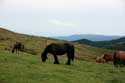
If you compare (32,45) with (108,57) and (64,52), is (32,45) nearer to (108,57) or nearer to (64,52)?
(108,57)

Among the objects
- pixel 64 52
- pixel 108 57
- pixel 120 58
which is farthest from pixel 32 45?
pixel 120 58

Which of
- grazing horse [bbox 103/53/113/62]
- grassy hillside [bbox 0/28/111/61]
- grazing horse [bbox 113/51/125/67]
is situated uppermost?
grazing horse [bbox 113/51/125/67]

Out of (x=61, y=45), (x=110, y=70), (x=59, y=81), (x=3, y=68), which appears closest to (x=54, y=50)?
(x=61, y=45)

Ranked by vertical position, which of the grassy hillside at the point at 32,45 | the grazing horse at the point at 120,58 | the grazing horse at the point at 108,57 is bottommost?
the grassy hillside at the point at 32,45

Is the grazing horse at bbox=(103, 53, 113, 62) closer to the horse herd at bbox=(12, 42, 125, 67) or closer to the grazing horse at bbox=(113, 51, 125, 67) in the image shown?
the grazing horse at bbox=(113, 51, 125, 67)

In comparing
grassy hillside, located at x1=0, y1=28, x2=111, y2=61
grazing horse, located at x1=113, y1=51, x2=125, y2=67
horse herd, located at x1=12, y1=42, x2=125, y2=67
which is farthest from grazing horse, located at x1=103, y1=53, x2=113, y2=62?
grassy hillside, located at x1=0, y1=28, x2=111, y2=61

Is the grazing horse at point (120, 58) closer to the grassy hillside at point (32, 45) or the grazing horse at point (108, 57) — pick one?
the grazing horse at point (108, 57)

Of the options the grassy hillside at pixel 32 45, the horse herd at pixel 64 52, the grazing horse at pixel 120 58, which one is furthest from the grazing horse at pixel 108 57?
the grassy hillside at pixel 32 45

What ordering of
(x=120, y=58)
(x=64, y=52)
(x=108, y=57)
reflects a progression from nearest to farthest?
1. (x=64, y=52)
2. (x=120, y=58)
3. (x=108, y=57)

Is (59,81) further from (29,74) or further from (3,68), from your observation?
(3,68)

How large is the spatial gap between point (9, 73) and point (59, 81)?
407 centimetres

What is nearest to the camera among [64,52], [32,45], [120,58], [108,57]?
[64,52]

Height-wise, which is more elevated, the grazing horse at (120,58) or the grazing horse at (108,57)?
the grazing horse at (120,58)

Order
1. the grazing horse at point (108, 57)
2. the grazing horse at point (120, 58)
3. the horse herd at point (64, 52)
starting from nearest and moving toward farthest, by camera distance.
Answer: the horse herd at point (64, 52) → the grazing horse at point (120, 58) → the grazing horse at point (108, 57)
